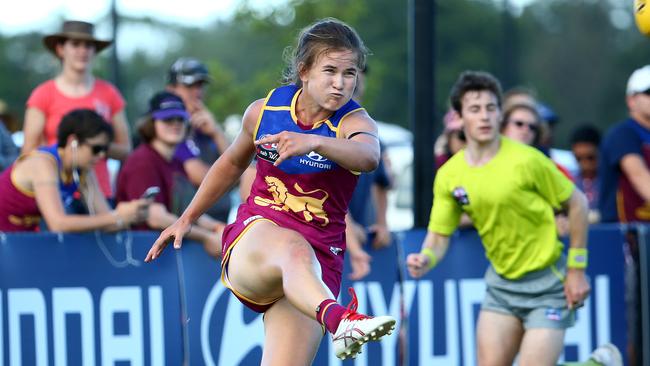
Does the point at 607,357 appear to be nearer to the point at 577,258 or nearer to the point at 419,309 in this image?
the point at 577,258

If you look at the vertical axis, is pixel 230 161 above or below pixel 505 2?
below

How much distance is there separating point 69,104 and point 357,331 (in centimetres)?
427

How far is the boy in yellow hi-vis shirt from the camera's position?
21.9ft

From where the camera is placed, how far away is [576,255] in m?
6.73

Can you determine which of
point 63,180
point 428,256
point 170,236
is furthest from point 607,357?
point 63,180

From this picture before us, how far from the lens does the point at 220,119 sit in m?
15.3

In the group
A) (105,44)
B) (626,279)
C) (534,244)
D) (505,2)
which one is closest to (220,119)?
(505,2)

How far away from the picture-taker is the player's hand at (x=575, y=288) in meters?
6.70

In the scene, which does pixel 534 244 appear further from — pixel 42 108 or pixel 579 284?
pixel 42 108

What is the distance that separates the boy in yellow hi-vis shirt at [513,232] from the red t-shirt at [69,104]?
2645 millimetres

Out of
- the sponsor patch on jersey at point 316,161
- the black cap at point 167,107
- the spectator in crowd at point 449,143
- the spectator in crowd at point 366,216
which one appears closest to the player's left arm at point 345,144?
the sponsor patch on jersey at point 316,161

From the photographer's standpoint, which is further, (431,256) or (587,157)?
(587,157)

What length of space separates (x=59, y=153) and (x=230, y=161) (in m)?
2.26

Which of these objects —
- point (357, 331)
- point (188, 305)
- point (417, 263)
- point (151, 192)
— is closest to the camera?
point (357, 331)
